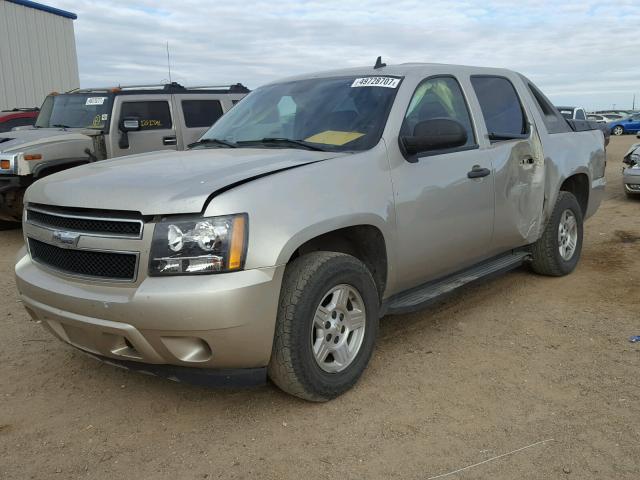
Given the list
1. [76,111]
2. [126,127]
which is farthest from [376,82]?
[76,111]

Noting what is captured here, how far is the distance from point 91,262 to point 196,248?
1.87ft

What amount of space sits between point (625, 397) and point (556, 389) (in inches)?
13.6

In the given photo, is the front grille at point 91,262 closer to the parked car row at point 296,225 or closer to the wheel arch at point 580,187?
the parked car row at point 296,225

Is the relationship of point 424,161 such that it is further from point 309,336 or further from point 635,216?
point 635,216

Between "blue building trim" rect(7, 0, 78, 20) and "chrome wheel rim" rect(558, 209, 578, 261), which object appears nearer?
"chrome wheel rim" rect(558, 209, 578, 261)

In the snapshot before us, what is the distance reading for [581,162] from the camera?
5.52m

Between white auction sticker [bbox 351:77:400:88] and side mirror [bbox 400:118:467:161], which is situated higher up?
white auction sticker [bbox 351:77:400:88]

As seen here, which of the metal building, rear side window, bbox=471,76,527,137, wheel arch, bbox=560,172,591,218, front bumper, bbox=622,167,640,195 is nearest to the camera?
rear side window, bbox=471,76,527,137

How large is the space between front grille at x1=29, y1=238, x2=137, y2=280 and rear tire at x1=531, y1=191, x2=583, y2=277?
3657mm

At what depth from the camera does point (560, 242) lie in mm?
5484

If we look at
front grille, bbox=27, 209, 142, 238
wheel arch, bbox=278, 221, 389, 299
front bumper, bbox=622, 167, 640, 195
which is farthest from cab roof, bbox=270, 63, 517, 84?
front bumper, bbox=622, 167, 640, 195

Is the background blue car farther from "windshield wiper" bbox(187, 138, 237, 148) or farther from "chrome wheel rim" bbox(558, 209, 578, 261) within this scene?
"windshield wiper" bbox(187, 138, 237, 148)

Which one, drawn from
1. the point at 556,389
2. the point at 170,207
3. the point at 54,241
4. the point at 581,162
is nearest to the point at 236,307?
the point at 170,207

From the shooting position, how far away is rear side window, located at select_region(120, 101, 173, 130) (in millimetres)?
8430
